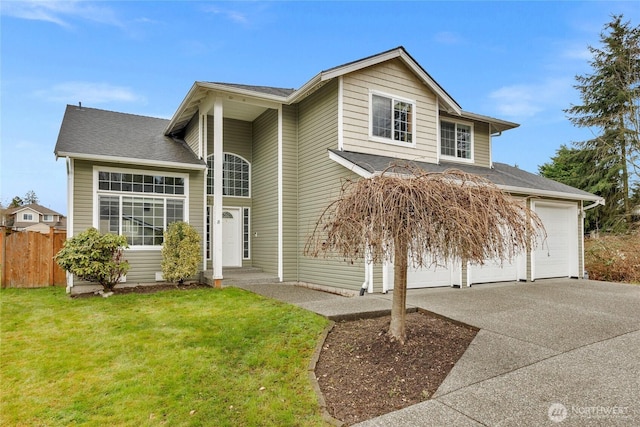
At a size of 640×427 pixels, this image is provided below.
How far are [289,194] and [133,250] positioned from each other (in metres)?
4.52

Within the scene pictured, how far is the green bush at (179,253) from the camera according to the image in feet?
30.5

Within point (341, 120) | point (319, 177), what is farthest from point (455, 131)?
point (319, 177)

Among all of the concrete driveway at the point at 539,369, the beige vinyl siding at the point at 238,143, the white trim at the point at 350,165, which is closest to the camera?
the concrete driveway at the point at 539,369

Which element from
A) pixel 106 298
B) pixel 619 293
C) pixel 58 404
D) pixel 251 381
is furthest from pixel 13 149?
pixel 619 293

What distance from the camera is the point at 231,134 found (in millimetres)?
12094

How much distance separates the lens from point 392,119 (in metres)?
9.78

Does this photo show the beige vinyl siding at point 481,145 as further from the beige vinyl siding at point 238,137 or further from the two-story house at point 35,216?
the two-story house at point 35,216

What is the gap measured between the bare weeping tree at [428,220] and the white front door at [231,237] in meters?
8.24

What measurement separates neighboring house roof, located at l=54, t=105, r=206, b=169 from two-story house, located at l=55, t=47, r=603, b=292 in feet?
0.17

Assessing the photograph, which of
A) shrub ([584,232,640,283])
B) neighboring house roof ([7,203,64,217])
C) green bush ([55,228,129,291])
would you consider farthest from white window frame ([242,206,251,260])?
neighboring house roof ([7,203,64,217])

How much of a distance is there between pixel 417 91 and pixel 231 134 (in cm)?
610

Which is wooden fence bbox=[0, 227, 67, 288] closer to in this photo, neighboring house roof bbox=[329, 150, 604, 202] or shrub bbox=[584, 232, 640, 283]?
neighboring house roof bbox=[329, 150, 604, 202]

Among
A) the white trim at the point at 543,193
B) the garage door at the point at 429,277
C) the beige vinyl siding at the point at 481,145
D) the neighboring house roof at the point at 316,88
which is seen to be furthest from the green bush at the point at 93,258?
the beige vinyl siding at the point at 481,145

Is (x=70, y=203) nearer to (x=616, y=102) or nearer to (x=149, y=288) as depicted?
(x=149, y=288)
